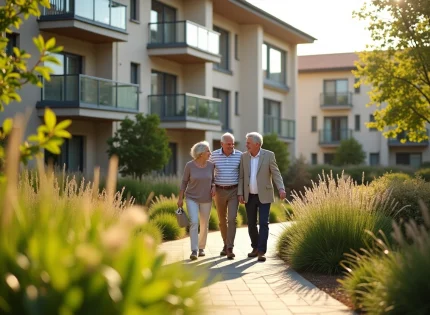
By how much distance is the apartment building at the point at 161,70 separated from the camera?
2636 centimetres

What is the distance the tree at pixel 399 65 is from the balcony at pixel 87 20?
867 centimetres

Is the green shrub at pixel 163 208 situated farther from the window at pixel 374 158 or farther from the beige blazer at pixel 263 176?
the window at pixel 374 158

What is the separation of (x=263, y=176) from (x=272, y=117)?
31.3 m

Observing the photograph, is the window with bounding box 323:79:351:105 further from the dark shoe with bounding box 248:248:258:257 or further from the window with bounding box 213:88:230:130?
the dark shoe with bounding box 248:248:258:257

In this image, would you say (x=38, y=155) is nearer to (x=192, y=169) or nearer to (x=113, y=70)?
(x=192, y=169)

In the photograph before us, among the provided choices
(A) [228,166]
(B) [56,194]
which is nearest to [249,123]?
(A) [228,166]

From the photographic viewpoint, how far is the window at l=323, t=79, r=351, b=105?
64000 millimetres

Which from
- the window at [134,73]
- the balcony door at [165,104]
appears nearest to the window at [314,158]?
the balcony door at [165,104]

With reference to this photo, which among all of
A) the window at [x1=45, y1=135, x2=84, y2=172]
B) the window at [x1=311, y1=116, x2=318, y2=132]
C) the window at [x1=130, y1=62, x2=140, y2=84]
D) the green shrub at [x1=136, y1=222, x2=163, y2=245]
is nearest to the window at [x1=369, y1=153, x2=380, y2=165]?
the window at [x1=311, y1=116, x2=318, y2=132]

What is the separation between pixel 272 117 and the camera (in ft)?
147

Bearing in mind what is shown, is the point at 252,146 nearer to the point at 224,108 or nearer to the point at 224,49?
the point at 224,108

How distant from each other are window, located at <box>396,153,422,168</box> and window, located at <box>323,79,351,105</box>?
19.4 ft

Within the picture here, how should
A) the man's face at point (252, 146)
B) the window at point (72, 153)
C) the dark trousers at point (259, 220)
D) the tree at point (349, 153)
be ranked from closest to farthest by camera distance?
the dark trousers at point (259, 220), the man's face at point (252, 146), the window at point (72, 153), the tree at point (349, 153)

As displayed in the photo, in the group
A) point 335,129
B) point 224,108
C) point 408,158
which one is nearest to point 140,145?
point 224,108
